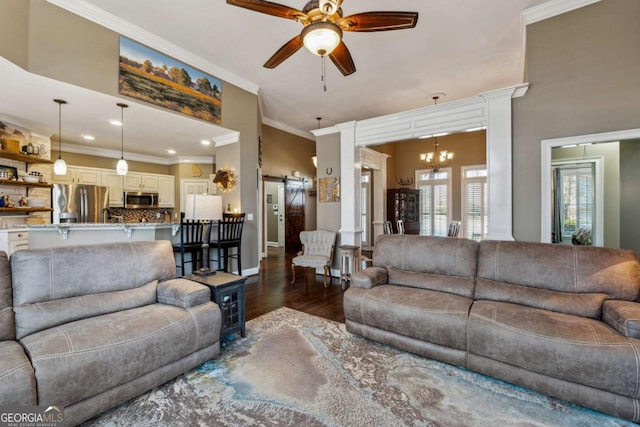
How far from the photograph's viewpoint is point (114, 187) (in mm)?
6883

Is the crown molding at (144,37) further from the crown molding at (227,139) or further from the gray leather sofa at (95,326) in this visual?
the gray leather sofa at (95,326)

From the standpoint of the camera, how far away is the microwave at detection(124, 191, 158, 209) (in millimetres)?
7062

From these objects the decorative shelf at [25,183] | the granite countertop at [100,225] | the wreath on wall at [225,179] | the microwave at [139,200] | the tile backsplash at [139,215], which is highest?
the wreath on wall at [225,179]

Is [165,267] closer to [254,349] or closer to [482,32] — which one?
[254,349]

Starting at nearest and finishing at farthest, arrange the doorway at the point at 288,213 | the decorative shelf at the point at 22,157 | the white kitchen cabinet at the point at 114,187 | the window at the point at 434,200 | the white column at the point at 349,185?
1. the decorative shelf at the point at 22,157
2. the white column at the point at 349,185
3. the white kitchen cabinet at the point at 114,187
4. the doorway at the point at 288,213
5. the window at the point at 434,200

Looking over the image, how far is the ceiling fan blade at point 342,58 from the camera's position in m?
2.64

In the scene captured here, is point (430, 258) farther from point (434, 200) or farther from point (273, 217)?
point (273, 217)

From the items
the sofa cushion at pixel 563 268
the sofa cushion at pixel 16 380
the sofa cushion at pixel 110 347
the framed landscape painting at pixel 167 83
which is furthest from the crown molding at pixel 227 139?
the sofa cushion at pixel 563 268

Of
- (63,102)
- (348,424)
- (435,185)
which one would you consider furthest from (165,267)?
(435,185)

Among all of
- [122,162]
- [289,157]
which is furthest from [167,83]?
[289,157]

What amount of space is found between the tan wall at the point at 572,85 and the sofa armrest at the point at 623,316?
4.60 feet

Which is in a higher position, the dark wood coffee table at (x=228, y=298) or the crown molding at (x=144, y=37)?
the crown molding at (x=144, y=37)

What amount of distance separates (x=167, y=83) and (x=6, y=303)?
328 centimetres

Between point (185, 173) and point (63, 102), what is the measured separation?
4.10 m
